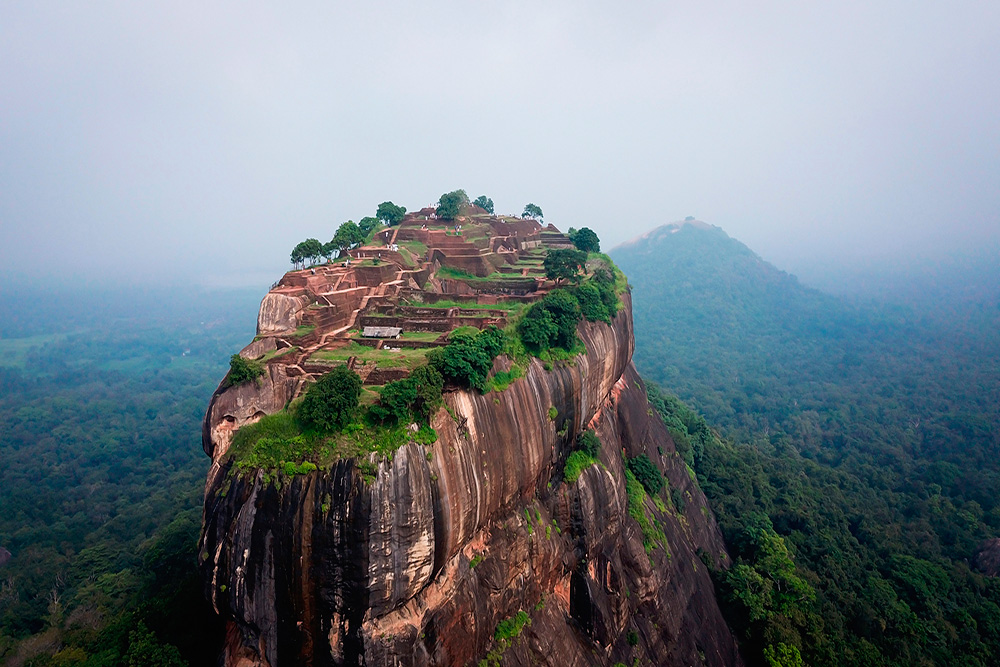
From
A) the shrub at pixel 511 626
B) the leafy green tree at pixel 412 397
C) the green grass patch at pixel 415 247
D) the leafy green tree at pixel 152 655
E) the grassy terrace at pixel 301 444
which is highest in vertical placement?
the green grass patch at pixel 415 247

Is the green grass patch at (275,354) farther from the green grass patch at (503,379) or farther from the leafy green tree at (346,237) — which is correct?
the leafy green tree at (346,237)

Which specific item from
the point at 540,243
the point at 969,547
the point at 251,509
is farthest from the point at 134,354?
the point at 969,547

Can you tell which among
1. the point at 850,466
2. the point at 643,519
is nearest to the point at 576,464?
the point at 643,519

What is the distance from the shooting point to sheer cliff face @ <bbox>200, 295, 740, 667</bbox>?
47.8 feet

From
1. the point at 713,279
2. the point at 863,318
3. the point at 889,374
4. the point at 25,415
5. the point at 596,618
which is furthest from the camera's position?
the point at 713,279

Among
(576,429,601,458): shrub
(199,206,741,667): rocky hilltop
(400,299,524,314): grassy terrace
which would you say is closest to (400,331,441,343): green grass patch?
(199,206,741,667): rocky hilltop

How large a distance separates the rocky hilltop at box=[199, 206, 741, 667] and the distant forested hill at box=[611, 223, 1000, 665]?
192 inches

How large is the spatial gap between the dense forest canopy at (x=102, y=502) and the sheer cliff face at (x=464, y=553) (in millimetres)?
7011

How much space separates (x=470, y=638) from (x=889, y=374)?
294ft

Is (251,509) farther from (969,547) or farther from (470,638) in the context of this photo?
(969,547)

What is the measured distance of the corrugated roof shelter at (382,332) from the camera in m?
23.1

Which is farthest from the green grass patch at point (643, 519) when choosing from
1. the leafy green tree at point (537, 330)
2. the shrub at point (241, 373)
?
the shrub at point (241, 373)

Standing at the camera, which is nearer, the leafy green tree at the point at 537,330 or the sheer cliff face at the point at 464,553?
the sheer cliff face at the point at 464,553

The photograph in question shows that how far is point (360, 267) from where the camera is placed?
28812mm
